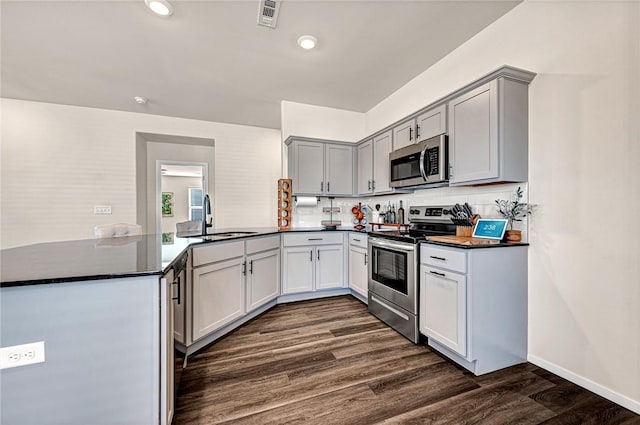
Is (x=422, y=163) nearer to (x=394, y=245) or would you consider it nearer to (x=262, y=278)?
(x=394, y=245)

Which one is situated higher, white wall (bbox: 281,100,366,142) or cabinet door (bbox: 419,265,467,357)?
white wall (bbox: 281,100,366,142)

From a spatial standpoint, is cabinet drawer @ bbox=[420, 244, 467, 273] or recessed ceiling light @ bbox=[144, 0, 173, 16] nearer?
cabinet drawer @ bbox=[420, 244, 467, 273]

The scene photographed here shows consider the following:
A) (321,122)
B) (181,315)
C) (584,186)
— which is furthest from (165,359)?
(321,122)

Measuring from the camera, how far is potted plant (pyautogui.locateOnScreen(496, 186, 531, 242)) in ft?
6.66

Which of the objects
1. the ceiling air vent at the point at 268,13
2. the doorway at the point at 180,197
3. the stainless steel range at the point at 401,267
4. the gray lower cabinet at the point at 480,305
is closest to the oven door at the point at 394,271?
the stainless steel range at the point at 401,267

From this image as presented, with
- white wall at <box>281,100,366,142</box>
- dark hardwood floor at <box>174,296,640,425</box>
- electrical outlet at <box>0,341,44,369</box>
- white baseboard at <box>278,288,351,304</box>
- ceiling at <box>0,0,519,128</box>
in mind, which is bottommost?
dark hardwood floor at <box>174,296,640,425</box>

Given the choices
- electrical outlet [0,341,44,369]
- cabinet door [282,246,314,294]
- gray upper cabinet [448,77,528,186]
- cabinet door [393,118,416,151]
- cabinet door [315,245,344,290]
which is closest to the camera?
electrical outlet [0,341,44,369]

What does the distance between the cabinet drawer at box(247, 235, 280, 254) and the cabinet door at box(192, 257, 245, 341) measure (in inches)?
7.3

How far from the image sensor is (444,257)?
79.7 inches

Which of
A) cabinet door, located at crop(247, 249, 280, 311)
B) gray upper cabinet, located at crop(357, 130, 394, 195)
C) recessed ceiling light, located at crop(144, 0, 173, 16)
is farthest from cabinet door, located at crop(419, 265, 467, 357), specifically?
recessed ceiling light, located at crop(144, 0, 173, 16)

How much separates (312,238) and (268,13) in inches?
93.4

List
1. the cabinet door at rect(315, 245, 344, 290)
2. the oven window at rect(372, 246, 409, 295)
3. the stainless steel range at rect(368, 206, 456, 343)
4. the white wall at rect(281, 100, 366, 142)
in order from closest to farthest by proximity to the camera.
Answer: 1. the stainless steel range at rect(368, 206, 456, 343)
2. the oven window at rect(372, 246, 409, 295)
3. the cabinet door at rect(315, 245, 344, 290)
4. the white wall at rect(281, 100, 366, 142)

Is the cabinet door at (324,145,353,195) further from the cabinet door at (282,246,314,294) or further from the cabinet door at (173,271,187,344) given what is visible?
the cabinet door at (173,271,187,344)

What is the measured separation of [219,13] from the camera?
217 cm
